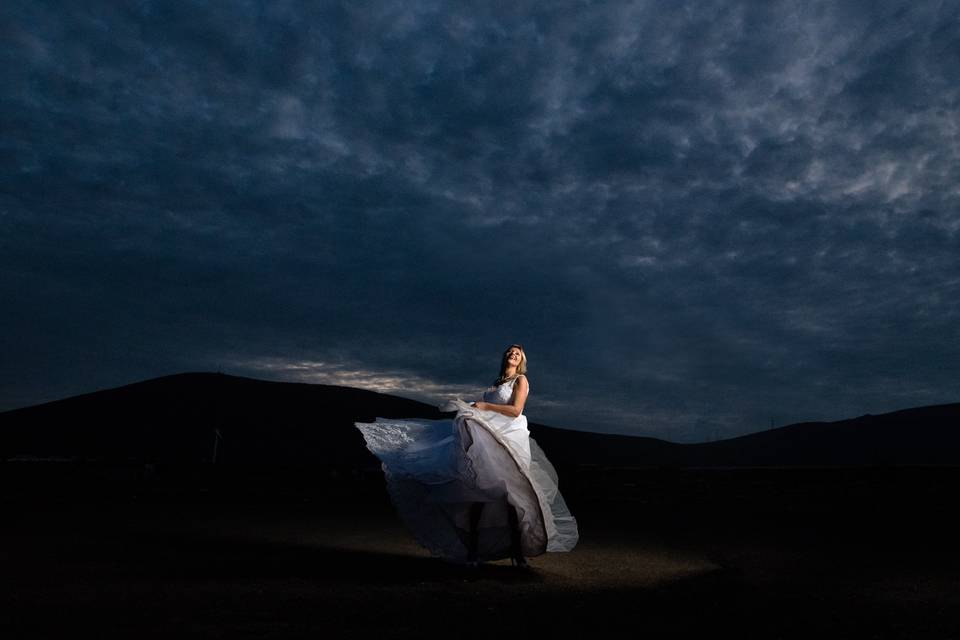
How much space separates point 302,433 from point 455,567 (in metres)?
44.0

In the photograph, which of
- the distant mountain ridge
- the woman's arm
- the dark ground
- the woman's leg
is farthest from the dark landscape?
the distant mountain ridge

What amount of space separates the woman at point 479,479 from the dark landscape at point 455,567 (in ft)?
1.13

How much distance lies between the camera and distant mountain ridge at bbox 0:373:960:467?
43875mm

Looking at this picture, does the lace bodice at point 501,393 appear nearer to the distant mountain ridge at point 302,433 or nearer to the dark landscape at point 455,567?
the dark landscape at point 455,567

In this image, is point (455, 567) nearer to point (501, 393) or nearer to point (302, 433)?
point (501, 393)

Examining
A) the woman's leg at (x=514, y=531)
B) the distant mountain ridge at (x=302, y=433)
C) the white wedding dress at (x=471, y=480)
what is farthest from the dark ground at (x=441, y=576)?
the distant mountain ridge at (x=302, y=433)

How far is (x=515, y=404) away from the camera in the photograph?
6566 mm

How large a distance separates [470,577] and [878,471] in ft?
61.1

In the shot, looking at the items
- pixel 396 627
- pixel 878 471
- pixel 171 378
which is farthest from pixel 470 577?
pixel 171 378

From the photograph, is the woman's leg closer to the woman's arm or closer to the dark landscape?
the dark landscape

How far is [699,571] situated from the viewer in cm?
691

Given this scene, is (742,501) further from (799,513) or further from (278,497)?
(278,497)

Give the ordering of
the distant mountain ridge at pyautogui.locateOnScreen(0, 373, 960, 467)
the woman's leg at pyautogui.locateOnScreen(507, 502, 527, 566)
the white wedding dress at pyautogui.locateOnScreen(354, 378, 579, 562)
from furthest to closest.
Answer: the distant mountain ridge at pyautogui.locateOnScreen(0, 373, 960, 467) < the woman's leg at pyautogui.locateOnScreen(507, 502, 527, 566) < the white wedding dress at pyautogui.locateOnScreen(354, 378, 579, 562)

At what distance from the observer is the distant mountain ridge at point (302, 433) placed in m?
43.9
